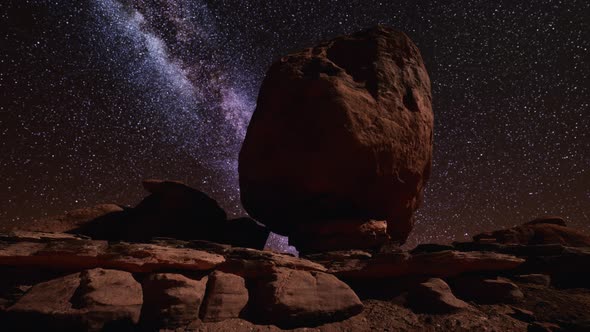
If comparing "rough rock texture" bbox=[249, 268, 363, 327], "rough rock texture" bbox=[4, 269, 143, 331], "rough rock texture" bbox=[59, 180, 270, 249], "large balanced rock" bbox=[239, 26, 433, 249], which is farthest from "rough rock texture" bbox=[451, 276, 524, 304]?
"rough rock texture" bbox=[4, 269, 143, 331]

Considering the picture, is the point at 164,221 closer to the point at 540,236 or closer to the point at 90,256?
the point at 90,256

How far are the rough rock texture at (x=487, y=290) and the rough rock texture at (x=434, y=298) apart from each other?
51 centimetres

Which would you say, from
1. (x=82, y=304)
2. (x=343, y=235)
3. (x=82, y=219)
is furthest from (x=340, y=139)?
(x=82, y=219)

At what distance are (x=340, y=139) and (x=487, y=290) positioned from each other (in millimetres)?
4469

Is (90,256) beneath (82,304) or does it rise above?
above

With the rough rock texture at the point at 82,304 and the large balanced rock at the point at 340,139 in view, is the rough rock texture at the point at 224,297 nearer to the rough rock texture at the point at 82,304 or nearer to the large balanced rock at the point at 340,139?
the rough rock texture at the point at 82,304

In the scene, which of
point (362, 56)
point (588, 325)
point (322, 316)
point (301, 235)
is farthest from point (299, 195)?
point (588, 325)

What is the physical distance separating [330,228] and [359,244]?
0.84 m

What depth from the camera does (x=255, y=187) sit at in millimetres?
9094

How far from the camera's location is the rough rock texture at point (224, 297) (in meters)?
4.43

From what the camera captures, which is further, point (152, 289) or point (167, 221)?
point (167, 221)

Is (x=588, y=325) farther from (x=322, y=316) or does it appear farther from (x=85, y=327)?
(x=85, y=327)

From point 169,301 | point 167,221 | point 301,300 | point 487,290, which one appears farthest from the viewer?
point 167,221

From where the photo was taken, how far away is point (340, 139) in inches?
310
